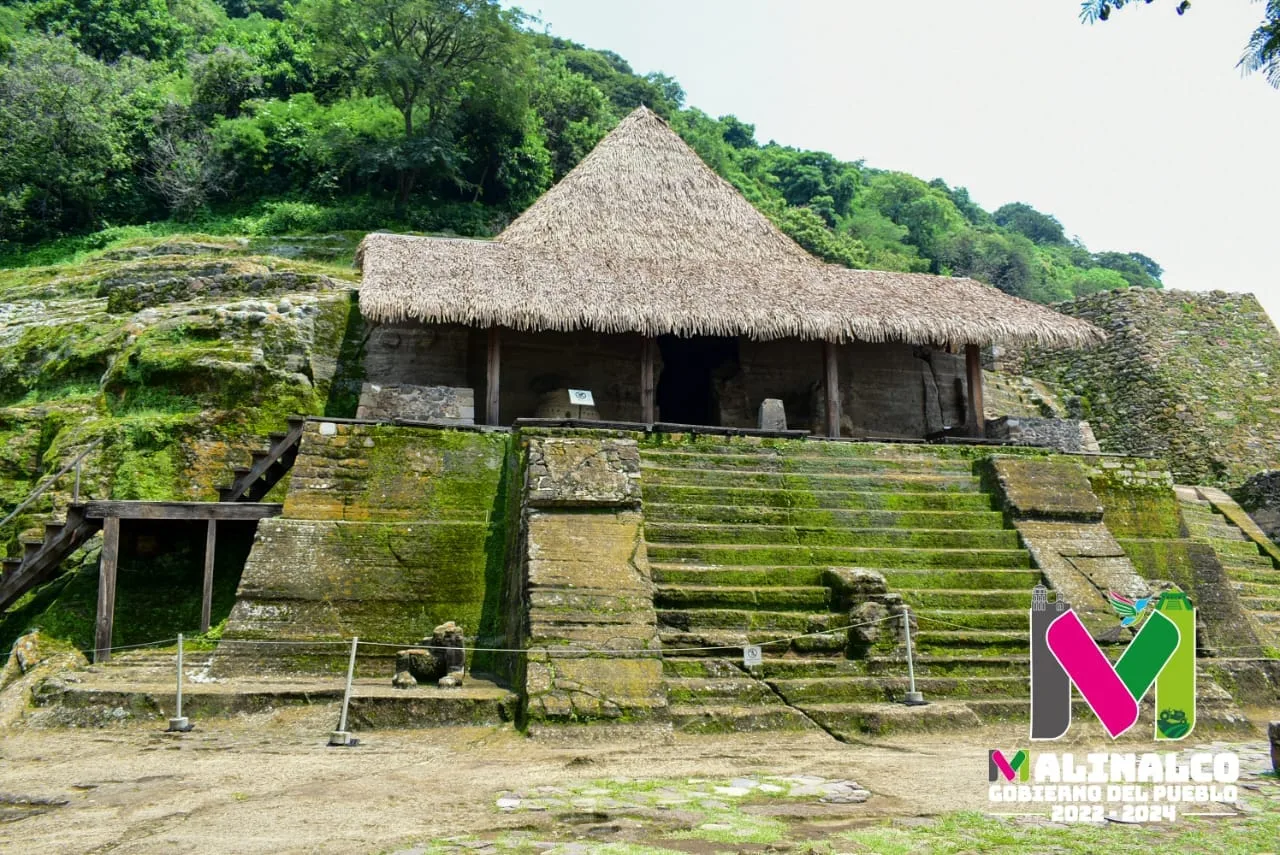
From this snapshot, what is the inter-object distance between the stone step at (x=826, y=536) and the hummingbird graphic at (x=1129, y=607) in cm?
A: 100

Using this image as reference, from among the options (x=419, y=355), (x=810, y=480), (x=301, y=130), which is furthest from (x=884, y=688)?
(x=301, y=130)

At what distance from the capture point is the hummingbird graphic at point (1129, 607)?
25.8ft

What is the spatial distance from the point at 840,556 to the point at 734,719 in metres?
2.43

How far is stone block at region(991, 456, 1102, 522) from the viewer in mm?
9125

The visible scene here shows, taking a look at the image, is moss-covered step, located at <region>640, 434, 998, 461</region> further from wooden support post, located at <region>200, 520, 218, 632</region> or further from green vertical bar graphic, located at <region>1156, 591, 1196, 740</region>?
wooden support post, located at <region>200, 520, 218, 632</region>

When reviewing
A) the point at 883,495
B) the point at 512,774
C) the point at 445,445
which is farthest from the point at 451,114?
the point at 512,774

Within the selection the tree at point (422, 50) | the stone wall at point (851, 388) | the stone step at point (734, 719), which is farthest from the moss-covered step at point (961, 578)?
the tree at point (422, 50)

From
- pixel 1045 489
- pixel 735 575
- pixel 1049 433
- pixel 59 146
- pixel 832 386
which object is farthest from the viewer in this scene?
pixel 59 146

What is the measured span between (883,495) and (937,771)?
4585 millimetres

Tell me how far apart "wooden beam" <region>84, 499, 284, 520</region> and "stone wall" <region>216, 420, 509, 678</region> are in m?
0.60

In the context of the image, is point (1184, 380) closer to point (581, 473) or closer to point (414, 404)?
point (581, 473)

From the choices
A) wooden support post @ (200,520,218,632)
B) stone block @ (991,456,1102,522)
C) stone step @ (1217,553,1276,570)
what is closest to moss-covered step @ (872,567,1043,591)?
stone block @ (991,456,1102,522)

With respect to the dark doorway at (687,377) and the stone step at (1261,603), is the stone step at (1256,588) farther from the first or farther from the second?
the dark doorway at (687,377)

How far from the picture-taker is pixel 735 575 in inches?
306
